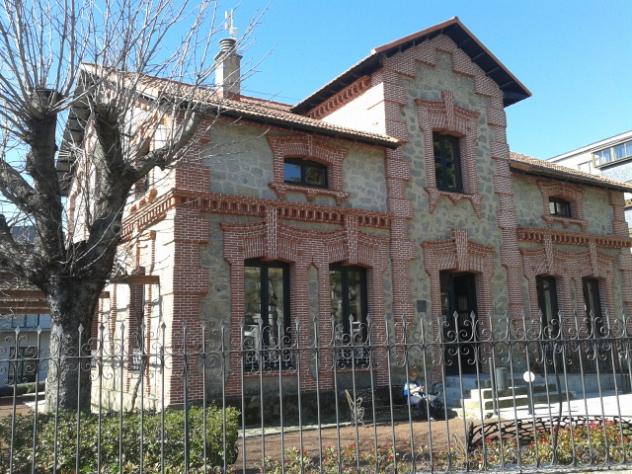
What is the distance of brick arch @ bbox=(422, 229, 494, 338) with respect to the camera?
14109mm

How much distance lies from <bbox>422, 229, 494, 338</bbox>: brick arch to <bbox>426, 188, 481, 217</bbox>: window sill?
86 centimetres

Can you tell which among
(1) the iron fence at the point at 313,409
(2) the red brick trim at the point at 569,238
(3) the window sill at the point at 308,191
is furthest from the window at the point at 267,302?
(2) the red brick trim at the point at 569,238

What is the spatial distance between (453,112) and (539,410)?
807 centimetres

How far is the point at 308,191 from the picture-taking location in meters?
12.8

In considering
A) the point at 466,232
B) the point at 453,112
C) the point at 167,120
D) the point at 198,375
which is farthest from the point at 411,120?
the point at 198,375

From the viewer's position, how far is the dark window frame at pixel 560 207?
1777cm

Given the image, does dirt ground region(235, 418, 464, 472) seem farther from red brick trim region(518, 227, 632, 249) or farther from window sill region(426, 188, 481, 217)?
red brick trim region(518, 227, 632, 249)

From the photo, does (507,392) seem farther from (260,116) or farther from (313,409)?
(260,116)

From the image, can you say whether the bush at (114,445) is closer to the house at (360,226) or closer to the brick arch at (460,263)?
the house at (360,226)

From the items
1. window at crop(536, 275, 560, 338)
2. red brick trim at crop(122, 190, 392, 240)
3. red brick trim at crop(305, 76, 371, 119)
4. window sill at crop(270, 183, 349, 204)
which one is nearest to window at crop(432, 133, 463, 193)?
red brick trim at crop(305, 76, 371, 119)

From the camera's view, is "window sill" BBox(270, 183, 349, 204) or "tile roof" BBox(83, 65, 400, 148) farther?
"window sill" BBox(270, 183, 349, 204)

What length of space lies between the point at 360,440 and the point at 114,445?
13.1 feet

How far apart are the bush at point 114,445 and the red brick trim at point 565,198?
529 inches

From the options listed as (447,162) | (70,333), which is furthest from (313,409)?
(447,162)
